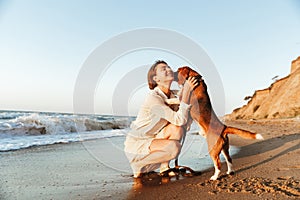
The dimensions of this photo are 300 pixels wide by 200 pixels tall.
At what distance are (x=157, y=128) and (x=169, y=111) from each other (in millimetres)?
448

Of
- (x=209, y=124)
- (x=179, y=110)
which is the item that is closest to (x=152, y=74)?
(x=179, y=110)

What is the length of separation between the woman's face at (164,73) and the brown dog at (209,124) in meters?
0.14

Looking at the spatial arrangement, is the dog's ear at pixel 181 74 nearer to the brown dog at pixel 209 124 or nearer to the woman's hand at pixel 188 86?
the brown dog at pixel 209 124

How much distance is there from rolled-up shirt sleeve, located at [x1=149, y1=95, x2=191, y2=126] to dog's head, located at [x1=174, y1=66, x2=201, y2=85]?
18.2 inches

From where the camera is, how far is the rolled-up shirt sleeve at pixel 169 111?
10.5ft

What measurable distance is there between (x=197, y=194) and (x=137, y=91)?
2531mm

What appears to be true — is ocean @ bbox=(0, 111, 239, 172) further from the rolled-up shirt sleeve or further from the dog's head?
the dog's head

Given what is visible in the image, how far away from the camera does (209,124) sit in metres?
3.37

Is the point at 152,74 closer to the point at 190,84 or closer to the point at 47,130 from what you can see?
the point at 190,84

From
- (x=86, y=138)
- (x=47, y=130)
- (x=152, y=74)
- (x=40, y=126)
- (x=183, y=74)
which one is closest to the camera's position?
(x=183, y=74)

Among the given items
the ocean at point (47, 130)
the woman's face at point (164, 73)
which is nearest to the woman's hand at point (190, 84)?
the woman's face at point (164, 73)

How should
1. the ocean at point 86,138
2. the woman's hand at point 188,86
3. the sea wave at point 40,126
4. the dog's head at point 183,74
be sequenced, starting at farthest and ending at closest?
the sea wave at point 40,126
the ocean at point 86,138
the dog's head at point 183,74
the woman's hand at point 188,86

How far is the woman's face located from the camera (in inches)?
141

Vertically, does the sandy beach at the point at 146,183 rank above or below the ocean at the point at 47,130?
above
